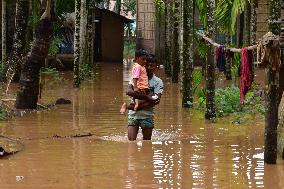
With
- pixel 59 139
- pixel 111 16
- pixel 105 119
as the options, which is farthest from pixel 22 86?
pixel 111 16

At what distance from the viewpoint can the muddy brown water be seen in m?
7.19

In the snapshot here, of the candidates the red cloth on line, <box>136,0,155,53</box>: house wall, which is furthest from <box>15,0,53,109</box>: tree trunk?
<box>136,0,155,53</box>: house wall

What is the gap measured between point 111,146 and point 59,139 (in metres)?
1.19

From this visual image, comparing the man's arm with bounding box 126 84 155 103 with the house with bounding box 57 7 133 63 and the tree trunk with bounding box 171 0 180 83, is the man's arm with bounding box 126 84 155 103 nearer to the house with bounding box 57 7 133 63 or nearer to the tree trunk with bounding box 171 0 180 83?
the tree trunk with bounding box 171 0 180 83

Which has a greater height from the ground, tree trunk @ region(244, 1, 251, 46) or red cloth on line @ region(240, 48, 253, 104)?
tree trunk @ region(244, 1, 251, 46)

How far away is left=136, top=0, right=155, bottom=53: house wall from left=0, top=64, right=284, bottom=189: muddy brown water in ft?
60.6

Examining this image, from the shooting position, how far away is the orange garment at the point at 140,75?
30.9ft

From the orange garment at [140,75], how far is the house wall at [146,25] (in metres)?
23.1

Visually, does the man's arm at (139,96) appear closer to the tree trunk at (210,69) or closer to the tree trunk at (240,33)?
the tree trunk at (210,69)

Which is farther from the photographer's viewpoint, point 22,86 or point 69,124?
point 22,86

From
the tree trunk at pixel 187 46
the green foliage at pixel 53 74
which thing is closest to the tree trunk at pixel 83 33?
the green foliage at pixel 53 74

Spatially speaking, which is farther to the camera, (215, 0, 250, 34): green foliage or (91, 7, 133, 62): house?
(91, 7, 133, 62): house

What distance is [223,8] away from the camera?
14.4m

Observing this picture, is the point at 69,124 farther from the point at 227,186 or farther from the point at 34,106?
the point at 227,186
